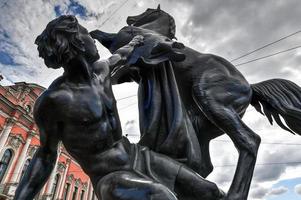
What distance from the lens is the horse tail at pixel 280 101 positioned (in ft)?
6.72

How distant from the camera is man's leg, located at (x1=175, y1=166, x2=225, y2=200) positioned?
155 centimetres

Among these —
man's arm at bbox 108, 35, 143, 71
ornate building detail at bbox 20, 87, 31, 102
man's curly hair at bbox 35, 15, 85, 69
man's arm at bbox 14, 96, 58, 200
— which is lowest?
man's arm at bbox 14, 96, 58, 200

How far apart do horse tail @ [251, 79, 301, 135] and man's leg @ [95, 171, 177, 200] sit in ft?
4.26

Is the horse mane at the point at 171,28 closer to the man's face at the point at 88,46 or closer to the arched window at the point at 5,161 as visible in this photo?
the man's face at the point at 88,46

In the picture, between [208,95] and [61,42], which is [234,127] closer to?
[208,95]

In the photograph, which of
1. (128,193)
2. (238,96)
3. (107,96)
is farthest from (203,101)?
(128,193)

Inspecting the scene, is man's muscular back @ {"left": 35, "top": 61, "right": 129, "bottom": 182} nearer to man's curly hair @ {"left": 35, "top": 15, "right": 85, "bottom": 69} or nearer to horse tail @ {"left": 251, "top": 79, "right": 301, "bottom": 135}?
man's curly hair @ {"left": 35, "top": 15, "right": 85, "bottom": 69}

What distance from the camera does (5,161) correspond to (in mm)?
17688

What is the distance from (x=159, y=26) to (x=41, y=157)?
1.75m

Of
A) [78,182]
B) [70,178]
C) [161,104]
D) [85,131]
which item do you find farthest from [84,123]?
[78,182]

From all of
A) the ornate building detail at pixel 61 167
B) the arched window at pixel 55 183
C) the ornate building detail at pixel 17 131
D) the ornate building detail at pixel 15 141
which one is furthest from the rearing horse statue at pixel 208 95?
the arched window at pixel 55 183

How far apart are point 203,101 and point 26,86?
21372 millimetres

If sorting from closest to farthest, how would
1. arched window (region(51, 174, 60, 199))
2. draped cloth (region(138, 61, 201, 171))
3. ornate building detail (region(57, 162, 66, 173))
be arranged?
draped cloth (region(138, 61, 201, 171)) < arched window (region(51, 174, 60, 199)) < ornate building detail (region(57, 162, 66, 173))

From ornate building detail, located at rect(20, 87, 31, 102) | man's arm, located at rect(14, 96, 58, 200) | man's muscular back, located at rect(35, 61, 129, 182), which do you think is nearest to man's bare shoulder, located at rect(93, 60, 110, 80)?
man's muscular back, located at rect(35, 61, 129, 182)
